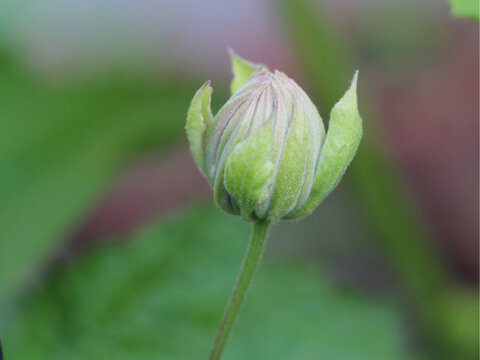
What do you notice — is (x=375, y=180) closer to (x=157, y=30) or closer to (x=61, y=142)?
(x=61, y=142)

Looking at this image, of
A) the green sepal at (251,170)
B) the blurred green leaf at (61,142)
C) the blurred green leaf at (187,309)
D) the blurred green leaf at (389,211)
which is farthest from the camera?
the blurred green leaf at (389,211)

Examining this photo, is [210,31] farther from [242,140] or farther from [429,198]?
[242,140]

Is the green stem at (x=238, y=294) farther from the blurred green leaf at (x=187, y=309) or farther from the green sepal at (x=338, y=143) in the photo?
the blurred green leaf at (x=187, y=309)

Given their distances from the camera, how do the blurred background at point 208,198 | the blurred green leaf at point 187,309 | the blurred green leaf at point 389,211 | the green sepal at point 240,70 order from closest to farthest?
the green sepal at point 240,70 → the blurred green leaf at point 187,309 → the blurred background at point 208,198 → the blurred green leaf at point 389,211

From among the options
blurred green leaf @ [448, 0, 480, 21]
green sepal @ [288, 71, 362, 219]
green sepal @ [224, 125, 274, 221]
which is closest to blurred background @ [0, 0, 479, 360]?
blurred green leaf @ [448, 0, 480, 21]

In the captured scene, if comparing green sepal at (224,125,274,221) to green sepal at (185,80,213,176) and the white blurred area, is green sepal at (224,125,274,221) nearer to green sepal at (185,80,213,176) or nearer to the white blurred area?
green sepal at (185,80,213,176)

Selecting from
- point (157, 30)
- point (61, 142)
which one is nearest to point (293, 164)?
point (61, 142)

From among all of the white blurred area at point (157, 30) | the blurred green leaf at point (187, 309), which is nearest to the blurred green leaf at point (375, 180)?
the blurred green leaf at point (187, 309)
